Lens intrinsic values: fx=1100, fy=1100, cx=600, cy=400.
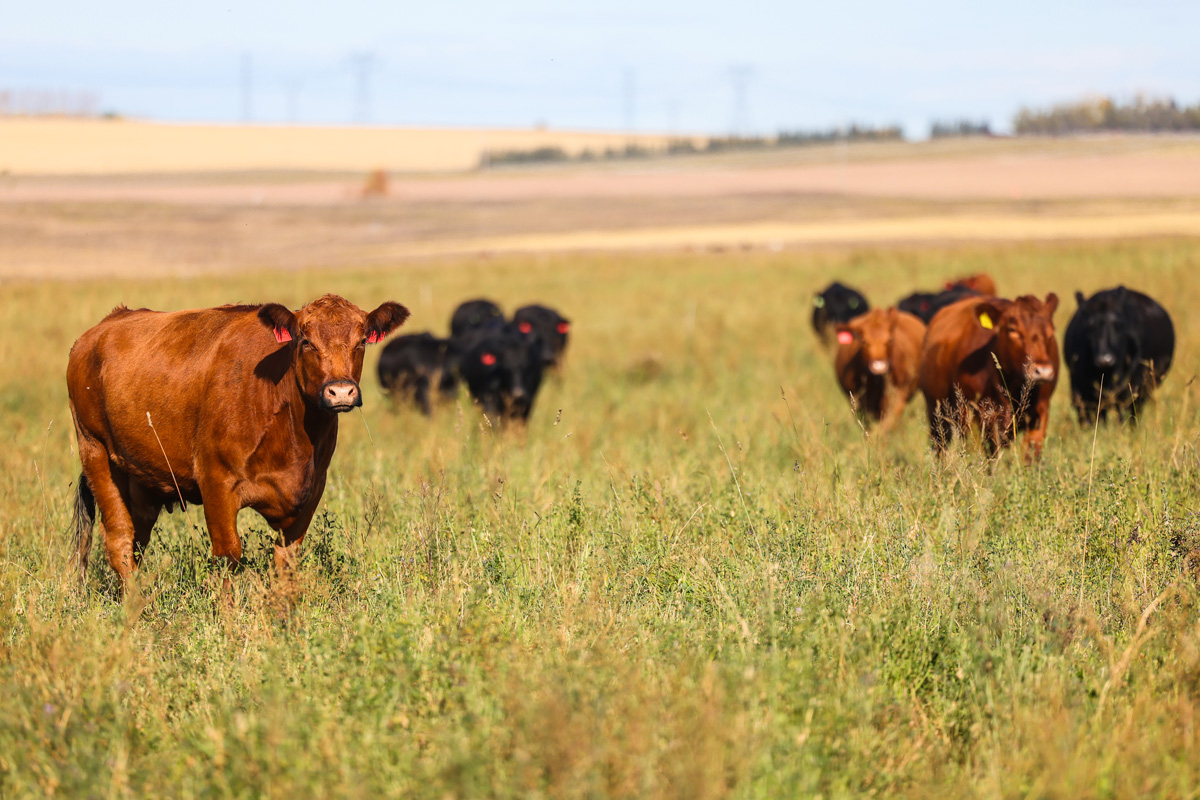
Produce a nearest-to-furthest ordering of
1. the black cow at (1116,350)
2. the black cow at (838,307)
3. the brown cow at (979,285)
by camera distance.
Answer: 1. the black cow at (1116,350)
2. the brown cow at (979,285)
3. the black cow at (838,307)

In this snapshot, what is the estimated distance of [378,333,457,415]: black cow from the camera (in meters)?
12.4

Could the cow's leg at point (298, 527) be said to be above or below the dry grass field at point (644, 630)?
above

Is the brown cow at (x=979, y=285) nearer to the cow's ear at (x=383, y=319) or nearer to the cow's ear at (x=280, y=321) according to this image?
the cow's ear at (x=383, y=319)

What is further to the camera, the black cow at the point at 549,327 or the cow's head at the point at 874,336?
the black cow at the point at 549,327

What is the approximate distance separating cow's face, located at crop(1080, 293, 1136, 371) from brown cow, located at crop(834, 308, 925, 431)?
174 cm

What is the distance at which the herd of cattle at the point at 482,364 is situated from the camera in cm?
1152

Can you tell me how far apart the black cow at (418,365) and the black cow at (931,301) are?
543 cm

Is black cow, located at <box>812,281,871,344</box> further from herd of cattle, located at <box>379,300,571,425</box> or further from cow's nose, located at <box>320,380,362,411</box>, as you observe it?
cow's nose, located at <box>320,380,362,411</box>

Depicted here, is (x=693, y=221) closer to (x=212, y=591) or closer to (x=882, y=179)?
(x=882, y=179)

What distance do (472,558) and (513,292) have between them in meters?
21.8

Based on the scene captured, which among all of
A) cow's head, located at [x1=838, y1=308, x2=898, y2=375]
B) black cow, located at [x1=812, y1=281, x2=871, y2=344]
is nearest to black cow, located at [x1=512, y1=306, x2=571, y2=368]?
cow's head, located at [x1=838, y1=308, x2=898, y2=375]

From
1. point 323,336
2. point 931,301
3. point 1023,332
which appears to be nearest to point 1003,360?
point 1023,332

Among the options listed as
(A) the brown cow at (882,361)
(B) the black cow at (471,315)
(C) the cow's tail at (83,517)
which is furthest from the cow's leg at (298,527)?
(B) the black cow at (471,315)

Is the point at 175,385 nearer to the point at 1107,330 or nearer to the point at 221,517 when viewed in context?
the point at 221,517
